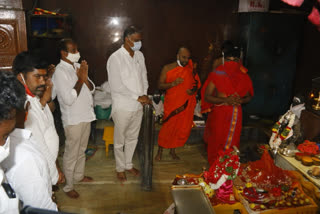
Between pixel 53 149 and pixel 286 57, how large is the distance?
4.67 meters

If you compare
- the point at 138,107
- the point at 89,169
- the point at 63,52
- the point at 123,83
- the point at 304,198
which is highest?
the point at 63,52

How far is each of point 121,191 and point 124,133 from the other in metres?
0.73

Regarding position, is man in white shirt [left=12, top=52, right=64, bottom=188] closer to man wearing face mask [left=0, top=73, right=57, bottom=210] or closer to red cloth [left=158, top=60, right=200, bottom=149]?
man wearing face mask [left=0, top=73, right=57, bottom=210]

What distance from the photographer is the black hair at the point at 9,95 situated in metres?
1.01

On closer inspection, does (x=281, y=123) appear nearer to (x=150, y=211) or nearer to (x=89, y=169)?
(x=150, y=211)

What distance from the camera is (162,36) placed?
5.14m

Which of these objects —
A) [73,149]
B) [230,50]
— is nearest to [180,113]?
[230,50]

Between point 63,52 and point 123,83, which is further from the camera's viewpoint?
point 123,83

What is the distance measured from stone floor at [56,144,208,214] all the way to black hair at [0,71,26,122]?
5.29 ft

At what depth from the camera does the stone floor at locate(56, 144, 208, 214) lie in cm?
284

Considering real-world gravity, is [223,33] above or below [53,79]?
above

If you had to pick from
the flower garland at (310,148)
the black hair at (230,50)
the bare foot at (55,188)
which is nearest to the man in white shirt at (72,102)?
the bare foot at (55,188)

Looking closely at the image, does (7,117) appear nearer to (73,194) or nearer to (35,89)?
(35,89)

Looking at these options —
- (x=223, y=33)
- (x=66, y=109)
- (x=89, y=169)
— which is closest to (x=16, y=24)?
(x=66, y=109)
